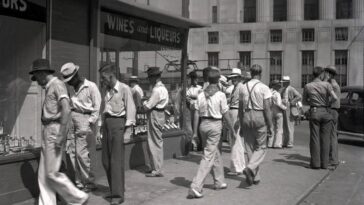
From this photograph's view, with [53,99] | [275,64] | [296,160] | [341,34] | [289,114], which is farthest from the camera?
[275,64]

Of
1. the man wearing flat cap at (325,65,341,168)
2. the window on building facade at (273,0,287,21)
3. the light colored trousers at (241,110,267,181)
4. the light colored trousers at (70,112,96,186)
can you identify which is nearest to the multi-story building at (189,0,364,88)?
the window on building facade at (273,0,287,21)

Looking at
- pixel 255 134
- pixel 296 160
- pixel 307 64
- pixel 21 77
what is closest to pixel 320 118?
pixel 296 160

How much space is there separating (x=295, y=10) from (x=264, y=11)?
3.47 metres

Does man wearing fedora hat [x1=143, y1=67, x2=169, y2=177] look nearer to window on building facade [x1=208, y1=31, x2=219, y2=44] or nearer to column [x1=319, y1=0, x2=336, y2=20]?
column [x1=319, y1=0, x2=336, y2=20]

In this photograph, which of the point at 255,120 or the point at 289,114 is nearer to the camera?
the point at 255,120

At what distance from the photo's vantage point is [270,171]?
963cm

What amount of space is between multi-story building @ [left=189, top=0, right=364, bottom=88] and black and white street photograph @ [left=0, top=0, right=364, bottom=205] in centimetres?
3949

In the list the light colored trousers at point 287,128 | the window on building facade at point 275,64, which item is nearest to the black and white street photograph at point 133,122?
the light colored trousers at point 287,128

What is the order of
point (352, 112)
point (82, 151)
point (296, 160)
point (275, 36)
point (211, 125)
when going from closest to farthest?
point (82, 151) → point (211, 125) → point (296, 160) → point (352, 112) → point (275, 36)

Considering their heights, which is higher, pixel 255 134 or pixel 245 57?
pixel 245 57

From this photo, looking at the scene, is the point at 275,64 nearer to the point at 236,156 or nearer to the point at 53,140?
the point at 236,156

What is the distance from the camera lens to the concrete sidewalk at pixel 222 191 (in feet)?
23.2

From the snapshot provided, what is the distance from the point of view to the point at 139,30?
10203mm

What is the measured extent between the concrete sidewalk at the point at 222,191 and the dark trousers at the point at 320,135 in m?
0.27
